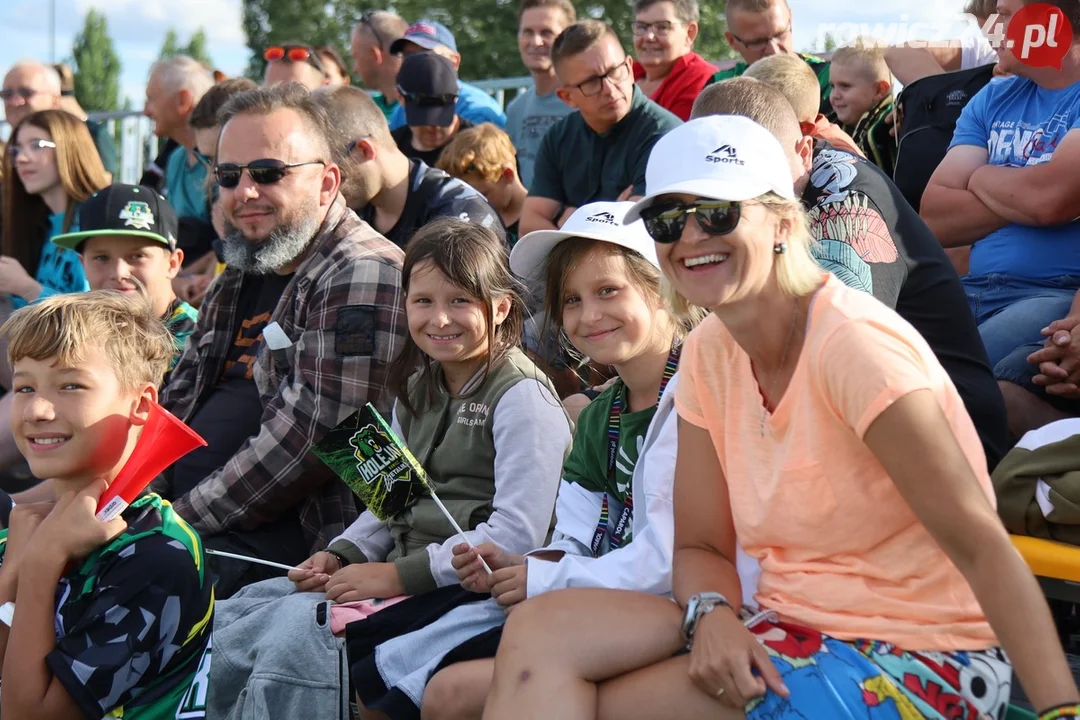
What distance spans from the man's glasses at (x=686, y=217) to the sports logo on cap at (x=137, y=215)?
3059mm

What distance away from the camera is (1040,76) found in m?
3.94

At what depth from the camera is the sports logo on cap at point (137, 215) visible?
16.0ft

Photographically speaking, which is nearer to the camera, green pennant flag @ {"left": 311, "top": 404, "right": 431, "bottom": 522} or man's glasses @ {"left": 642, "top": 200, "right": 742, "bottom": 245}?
man's glasses @ {"left": 642, "top": 200, "right": 742, "bottom": 245}

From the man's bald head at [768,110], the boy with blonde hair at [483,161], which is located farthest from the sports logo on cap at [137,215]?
the man's bald head at [768,110]

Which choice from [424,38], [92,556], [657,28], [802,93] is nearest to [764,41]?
[657,28]

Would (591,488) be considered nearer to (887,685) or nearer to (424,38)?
(887,685)

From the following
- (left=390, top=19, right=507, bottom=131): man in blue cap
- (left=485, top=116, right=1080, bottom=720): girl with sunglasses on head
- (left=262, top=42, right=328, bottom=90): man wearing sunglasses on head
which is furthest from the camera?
(left=262, top=42, right=328, bottom=90): man wearing sunglasses on head

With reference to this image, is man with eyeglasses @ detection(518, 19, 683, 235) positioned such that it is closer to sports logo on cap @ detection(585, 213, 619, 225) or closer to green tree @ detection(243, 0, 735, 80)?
sports logo on cap @ detection(585, 213, 619, 225)

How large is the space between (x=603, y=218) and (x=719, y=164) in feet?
2.89

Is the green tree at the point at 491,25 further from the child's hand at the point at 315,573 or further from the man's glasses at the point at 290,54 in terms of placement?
the child's hand at the point at 315,573

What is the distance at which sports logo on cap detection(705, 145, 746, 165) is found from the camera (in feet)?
7.72

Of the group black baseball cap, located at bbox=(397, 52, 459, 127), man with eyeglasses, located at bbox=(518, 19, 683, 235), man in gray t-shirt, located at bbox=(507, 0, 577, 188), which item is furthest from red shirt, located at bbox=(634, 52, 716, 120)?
black baseball cap, located at bbox=(397, 52, 459, 127)

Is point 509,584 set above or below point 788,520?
below

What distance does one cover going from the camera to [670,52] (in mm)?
6496
